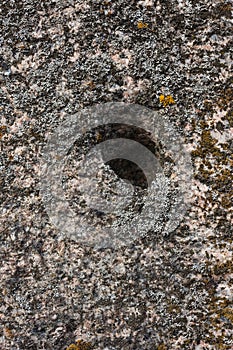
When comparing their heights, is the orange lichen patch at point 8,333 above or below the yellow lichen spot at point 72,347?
above

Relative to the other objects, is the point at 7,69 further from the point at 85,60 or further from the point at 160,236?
the point at 160,236

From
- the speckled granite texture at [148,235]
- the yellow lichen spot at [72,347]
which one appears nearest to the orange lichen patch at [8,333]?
the speckled granite texture at [148,235]

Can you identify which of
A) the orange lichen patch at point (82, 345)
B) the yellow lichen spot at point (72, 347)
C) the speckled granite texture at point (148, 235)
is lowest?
the yellow lichen spot at point (72, 347)

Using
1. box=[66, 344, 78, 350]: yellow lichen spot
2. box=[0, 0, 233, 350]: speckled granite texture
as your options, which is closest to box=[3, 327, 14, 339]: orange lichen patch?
box=[0, 0, 233, 350]: speckled granite texture

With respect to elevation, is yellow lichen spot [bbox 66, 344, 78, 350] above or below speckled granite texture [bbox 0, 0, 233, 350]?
below

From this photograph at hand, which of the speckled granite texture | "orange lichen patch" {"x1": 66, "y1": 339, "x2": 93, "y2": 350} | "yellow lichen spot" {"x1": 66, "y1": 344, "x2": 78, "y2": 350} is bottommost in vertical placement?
"yellow lichen spot" {"x1": 66, "y1": 344, "x2": 78, "y2": 350}

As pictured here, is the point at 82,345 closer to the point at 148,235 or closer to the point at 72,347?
the point at 72,347

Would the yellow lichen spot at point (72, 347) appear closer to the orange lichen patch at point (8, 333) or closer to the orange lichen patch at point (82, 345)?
the orange lichen patch at point (82, 345)

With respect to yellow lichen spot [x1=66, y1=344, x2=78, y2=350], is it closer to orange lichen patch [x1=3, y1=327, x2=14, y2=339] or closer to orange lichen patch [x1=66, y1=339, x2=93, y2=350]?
orange lichen patch [x1=66, y1=339, x2=93, y2=350]
